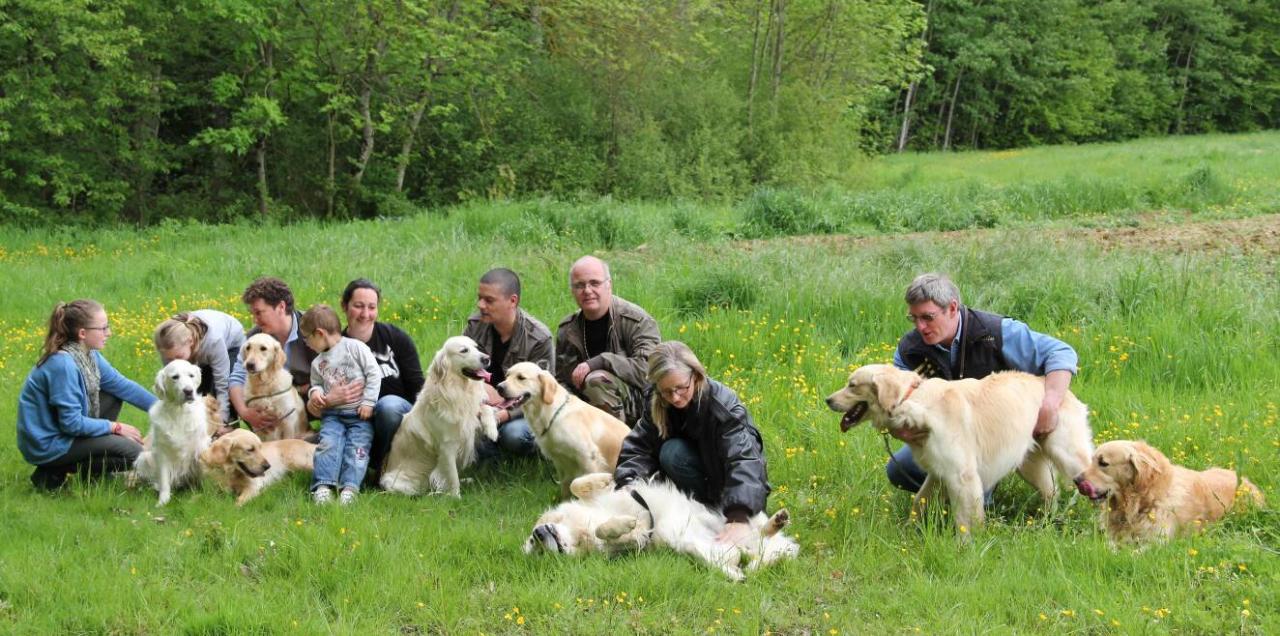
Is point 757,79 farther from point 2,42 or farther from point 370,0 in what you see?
point 2,42

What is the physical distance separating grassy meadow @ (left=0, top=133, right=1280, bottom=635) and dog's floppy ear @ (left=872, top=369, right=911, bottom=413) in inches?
25.2

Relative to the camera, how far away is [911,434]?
4.41 m

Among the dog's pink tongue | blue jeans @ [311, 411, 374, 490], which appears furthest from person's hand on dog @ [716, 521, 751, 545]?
blue jeans @ [311, 411, 374, 490]

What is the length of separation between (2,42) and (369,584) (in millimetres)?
17050

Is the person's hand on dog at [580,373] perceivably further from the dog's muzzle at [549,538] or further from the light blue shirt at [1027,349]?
the light blue shirt at [1027,349]

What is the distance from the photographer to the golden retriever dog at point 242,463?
575 cm

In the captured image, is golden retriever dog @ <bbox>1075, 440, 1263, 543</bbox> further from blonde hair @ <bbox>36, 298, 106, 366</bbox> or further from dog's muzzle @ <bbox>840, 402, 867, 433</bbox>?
blonde hair @ <bbox>36, 298, 106, 366</bbox>

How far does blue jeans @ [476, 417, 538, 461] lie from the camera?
6.11 meters

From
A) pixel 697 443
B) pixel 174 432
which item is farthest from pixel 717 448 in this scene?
pixel 174 432

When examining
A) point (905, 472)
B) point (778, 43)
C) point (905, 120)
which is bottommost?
point (905, 472)

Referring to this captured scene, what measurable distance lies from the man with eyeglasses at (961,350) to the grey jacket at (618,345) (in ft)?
5.33

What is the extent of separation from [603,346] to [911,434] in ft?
7.84

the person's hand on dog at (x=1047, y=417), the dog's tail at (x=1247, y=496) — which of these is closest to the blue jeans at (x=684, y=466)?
the person's hand on dog at (x=1047, y=417)

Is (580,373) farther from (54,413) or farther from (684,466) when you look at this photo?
(54,413)
